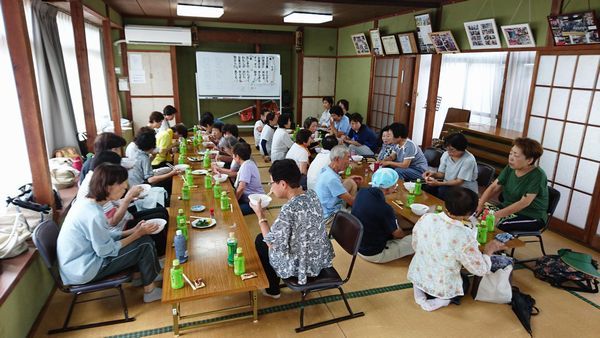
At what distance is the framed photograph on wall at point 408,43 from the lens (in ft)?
24.2

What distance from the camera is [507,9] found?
216 inches

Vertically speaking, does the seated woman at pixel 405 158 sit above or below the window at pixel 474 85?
below

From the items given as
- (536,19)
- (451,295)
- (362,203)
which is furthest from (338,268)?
(536,19)

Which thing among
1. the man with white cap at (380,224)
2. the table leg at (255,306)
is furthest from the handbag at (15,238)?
the man with white cap at (380,224)

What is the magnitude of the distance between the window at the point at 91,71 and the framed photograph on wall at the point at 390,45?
5.88m

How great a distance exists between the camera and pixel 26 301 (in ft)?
9.15

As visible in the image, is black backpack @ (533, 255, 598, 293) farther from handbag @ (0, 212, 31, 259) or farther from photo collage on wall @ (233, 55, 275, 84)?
photo collage on wall @ (233, 55, 275, 84)

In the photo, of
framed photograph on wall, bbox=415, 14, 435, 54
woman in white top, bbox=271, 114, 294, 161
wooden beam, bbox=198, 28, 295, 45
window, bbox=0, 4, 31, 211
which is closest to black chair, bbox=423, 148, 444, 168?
woman in white top, bbox=271, 114, 294, 161

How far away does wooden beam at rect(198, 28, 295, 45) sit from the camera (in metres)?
9.98

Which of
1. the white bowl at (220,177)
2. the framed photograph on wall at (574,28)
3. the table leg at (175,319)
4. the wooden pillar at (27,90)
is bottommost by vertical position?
the table leg at (175,319)

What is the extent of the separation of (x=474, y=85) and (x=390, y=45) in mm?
2054

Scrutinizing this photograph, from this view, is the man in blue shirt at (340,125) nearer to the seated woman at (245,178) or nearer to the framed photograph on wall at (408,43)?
the framed photograph on wall at (408,43)

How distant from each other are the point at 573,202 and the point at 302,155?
3.50m

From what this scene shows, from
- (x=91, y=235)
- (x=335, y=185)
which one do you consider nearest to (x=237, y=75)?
(x=335, y=185)
